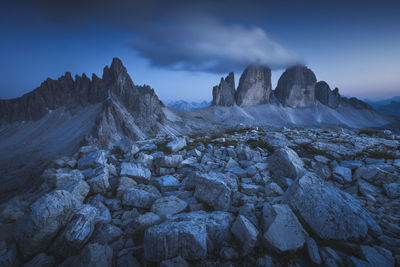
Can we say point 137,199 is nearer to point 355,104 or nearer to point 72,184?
point 72,184

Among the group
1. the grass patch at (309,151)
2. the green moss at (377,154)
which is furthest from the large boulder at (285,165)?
the green moss at (377,154)

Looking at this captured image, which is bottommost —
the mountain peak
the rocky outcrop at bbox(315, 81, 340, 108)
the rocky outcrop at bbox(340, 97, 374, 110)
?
the rocky outcrop at bbox(340, 97, 374, 110)

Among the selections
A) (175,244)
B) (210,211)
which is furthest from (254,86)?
(175,244)

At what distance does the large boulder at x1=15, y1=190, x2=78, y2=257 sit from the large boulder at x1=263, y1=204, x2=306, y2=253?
16.4ft

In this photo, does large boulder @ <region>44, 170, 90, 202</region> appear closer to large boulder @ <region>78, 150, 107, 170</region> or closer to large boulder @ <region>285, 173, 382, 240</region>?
large boulder @ <region>78, 150, 107, 170</region>

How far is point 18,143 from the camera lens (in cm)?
10769

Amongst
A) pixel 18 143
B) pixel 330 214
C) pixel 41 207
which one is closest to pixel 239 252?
pixel 330 214

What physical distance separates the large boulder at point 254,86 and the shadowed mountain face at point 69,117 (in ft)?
303

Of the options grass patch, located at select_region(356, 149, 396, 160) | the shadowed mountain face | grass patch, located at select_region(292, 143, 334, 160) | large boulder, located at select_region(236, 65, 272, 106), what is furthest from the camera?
large boulder, located at select_region(236, 65, 272, 106)

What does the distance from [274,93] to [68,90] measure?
697 ft

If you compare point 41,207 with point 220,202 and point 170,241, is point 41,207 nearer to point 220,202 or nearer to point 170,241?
point 170,241

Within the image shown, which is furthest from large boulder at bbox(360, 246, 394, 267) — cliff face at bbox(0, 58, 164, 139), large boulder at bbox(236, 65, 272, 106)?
large boulder at bbox(236, 65, 272, 106)

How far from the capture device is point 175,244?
11.0 feet

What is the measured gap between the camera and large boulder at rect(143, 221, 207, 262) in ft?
10.6
